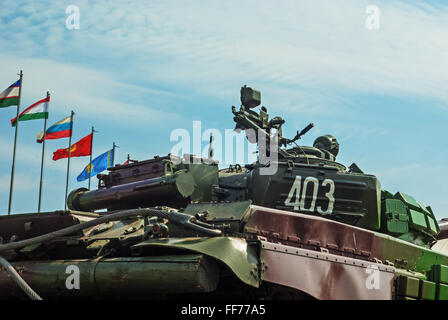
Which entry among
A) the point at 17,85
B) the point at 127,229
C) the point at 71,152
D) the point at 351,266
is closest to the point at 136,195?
the point at 127,229

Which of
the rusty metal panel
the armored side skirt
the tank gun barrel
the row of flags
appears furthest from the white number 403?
the row of flags

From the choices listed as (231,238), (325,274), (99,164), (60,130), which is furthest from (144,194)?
(99,164)

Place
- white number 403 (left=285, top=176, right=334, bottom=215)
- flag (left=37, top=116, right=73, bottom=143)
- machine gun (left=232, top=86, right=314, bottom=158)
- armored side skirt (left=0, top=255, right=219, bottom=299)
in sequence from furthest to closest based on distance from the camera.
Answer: flag (left=37, top=116, right=73, bottom=143), machine gun (left=232, top=86, right=314, bottom=158), white number 403 (left=285, top=176, right=334, bottom=215), armored side skirt (left=0, top=255, right=219, bottom=299)

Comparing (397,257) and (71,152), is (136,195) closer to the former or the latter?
(397,257)

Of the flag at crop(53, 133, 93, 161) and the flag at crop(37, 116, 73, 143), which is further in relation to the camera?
the flag at crop(53, 133, 93, 161)

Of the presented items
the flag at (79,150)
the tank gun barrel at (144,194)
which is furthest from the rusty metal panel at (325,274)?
the flag at (79,150)

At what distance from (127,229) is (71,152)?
18.8 m

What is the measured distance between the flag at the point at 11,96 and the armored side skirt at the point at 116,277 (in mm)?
16376

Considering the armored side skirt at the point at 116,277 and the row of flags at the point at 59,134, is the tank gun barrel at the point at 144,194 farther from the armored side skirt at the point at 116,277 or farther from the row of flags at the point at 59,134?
the row of flags at the point at 59,134

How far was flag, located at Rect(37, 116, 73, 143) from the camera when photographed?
2552cm

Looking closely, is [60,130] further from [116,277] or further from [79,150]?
[116,277]

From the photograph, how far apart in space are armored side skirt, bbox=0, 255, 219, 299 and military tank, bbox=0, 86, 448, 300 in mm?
15

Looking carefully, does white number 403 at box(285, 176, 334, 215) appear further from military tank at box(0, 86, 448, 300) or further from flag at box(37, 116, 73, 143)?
flag at box(37, 116, 73, 143)

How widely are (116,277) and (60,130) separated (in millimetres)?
19035
